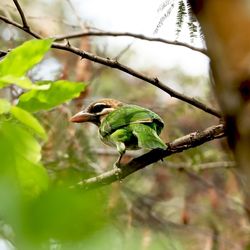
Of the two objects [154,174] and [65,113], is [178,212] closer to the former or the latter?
[154,174]

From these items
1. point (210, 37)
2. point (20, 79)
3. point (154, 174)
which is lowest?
point (154, 174)

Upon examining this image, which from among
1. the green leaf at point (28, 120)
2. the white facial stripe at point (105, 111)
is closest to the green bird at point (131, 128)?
the white facial stripe at point (105, 111)

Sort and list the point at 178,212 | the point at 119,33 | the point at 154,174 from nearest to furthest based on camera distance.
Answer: the point at 119,33 → the point at 178,212 → the point at 154,174

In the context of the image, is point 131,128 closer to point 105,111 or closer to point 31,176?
point 105,111

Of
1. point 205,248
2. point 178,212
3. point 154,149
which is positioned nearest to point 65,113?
point 205,248

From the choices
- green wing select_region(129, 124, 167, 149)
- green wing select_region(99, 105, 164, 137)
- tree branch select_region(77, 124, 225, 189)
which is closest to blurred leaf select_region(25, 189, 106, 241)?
tree branch select_region(77, 124, 225, 189)

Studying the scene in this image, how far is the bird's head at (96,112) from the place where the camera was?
270 centimetres

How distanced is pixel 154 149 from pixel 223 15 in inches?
55.8

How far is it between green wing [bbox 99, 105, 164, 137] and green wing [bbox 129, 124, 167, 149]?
22 millimetres

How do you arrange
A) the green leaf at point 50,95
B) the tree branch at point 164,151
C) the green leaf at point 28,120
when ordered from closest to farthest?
the green leaf at point 28,120
the green leaf at point 50,95
the tree branch at point 164,151

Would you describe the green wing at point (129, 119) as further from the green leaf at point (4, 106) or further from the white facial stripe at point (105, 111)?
the green leaf at point (4, 106)

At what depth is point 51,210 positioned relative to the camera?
16.3 inches

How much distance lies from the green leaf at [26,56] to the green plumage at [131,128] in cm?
114

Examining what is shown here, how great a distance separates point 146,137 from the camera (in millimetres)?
2068
